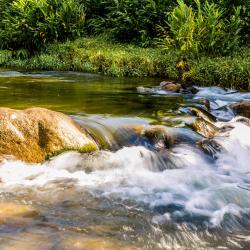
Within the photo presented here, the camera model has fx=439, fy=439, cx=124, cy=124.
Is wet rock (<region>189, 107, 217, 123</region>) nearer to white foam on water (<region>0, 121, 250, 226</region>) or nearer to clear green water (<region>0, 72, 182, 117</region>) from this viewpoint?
clear green water (<region>0, 72, 182, 117</region>)

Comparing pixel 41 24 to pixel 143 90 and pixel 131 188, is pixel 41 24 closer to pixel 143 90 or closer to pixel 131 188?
pixel 143 90

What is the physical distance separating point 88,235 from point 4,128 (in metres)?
2.39

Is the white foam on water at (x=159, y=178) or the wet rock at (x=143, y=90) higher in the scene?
the white foam on water at (x=159, y=178)

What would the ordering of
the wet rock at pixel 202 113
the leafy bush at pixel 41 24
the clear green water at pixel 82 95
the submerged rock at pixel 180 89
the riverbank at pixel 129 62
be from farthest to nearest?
the leafy bush at pixel 41 24, the riverbank at pixel 129 62, the submerged rock at pixel 180 89, the clear green water at pixel 82 95, the wet rock at pixel 202 113

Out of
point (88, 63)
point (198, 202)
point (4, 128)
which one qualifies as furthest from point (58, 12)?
point (198, 202)

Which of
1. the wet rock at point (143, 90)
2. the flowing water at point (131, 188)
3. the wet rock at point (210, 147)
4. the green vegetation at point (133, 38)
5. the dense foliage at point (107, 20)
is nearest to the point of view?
the flowing water at point (131, 188)

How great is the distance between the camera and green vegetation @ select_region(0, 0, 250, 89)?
40.3 feet

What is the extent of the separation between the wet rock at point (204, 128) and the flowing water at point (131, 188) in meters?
0.15

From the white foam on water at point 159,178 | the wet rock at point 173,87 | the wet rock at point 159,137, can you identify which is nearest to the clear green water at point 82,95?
the wet rock at point 173,87

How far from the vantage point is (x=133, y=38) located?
1691 cm

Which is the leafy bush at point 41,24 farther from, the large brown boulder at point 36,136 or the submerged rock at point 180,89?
the large brown boulder at point 36,136

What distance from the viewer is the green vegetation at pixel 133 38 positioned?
40.3 feet

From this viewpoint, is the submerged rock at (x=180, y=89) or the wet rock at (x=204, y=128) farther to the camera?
the submerged rock at (x=180, y=89)

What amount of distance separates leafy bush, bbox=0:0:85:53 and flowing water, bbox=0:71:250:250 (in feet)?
31.9
